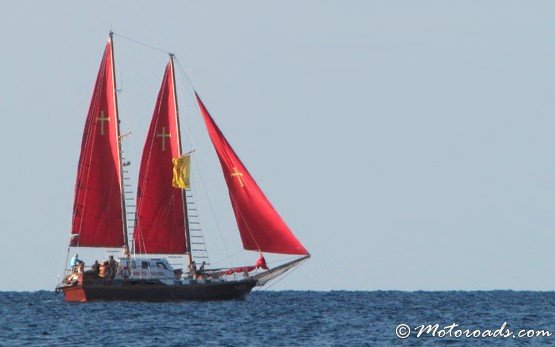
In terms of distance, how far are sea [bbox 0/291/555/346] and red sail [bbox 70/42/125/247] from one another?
451cm

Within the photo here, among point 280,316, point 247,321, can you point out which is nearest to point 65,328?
point 247,321

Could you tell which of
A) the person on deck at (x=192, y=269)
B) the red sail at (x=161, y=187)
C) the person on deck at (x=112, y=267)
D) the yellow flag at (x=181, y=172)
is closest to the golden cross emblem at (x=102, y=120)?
the red sail at (x=161, y=187)

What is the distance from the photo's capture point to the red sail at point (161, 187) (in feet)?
297

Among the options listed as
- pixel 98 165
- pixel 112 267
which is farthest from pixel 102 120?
pixel 112 267

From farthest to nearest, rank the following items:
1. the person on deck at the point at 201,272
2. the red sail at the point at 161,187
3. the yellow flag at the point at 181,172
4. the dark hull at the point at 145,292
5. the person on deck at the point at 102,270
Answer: the person on deck at the point at 201,272 < the red sail at the point at 161,187 < the yellow flag at the point at 181,172 < the person on deck at the point at 102,270 < the dark hull at the point at 145,292

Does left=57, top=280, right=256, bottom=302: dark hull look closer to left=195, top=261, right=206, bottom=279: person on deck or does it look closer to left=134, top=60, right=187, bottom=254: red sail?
left=195, top=261, right=206, bottom=279: person on deck

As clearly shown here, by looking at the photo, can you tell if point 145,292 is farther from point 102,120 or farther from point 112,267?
point 102,120

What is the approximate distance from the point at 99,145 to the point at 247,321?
19.1 meters

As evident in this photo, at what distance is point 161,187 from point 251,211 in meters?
5.80

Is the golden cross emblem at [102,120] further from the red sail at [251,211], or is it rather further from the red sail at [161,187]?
the red sail at [251,211]

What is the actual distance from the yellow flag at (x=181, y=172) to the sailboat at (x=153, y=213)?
0.06 meters

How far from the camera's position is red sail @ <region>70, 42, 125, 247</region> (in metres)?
90.5

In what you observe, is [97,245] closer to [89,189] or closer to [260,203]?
[89,189]

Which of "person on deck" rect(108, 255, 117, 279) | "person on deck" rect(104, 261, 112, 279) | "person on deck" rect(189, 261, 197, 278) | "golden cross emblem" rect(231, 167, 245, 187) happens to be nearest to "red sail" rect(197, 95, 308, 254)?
"golden cross emblem" rect(231, 167, 245, 187)
